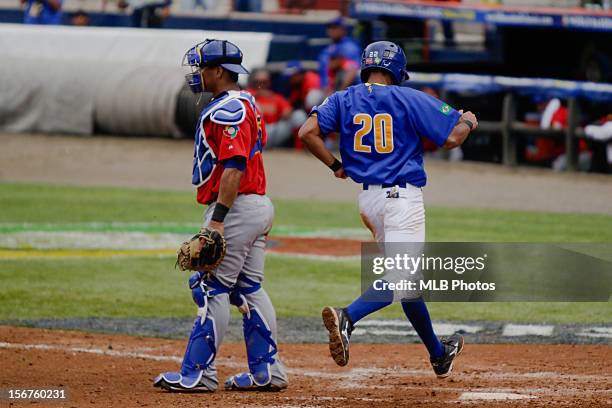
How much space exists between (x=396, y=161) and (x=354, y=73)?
11600mm

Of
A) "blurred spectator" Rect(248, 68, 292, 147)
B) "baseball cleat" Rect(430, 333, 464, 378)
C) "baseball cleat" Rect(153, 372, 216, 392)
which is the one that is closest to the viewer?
"baseball cleat" Rect(153, 372, 216, 392)

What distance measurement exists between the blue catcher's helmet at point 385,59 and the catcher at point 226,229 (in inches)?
25.9

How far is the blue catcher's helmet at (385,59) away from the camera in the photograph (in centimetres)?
659

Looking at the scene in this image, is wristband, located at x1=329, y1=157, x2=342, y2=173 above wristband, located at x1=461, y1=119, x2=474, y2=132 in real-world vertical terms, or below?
below

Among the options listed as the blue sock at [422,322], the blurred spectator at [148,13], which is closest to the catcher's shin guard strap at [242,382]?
the blue sock at [422,322]

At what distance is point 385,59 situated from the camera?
659cm

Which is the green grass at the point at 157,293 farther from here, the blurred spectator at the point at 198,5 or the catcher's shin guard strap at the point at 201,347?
the blurred spectator at the point at 198,5

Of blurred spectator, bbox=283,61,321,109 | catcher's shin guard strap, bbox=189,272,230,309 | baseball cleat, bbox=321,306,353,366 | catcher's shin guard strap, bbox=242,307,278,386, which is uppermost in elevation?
catcher's shin guard strap, bbox=189,272,230,309

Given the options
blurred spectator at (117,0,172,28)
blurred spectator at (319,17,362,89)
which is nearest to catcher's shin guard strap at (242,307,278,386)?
blurred spectator at (319,17,362,89)

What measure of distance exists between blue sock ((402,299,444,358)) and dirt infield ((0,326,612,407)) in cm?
21

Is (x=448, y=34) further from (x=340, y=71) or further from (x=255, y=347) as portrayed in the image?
(x=255, y=347)

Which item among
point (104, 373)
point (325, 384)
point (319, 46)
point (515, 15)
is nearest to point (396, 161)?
point (325, 384)

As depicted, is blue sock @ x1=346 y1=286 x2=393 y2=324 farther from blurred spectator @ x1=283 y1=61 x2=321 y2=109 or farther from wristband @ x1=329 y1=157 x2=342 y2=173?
blurred spectator @ x1=283 y1=61 x2=321 y2=109

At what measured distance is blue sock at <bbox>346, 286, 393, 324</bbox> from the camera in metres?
6.46
